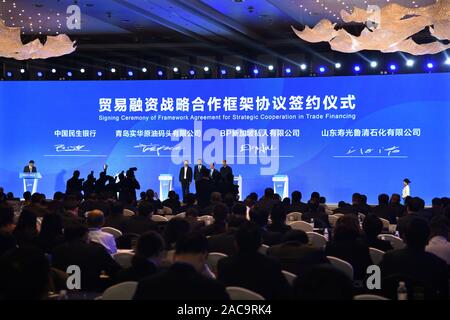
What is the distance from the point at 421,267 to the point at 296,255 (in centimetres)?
88

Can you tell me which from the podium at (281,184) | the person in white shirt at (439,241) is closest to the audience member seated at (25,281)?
the person in white shirt at (439,241)

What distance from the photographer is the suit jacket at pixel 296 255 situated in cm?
473

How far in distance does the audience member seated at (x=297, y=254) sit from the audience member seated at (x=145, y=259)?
38.9 inches

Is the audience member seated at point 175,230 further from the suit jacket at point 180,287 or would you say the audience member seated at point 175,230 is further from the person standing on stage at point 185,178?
the person standing on stage at point 185,178

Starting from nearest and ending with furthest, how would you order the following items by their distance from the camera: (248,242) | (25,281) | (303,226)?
(25,281), (248,242), (303,226)

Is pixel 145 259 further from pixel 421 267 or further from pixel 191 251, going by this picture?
pixel 421 267

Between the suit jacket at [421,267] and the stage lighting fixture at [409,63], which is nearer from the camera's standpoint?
the suit jacket at [421,267]

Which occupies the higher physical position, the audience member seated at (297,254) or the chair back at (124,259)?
the audience member seated at (297,254)

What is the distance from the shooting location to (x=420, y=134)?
16.9m

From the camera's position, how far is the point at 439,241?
18.4 ft

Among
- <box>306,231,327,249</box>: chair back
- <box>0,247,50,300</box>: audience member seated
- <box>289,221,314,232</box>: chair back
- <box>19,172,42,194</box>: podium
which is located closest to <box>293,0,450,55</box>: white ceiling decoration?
<box>289,221,314,232</box>: chair back

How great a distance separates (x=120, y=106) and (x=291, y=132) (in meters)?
4.82

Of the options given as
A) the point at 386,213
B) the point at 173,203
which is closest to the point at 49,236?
the point at 386,213

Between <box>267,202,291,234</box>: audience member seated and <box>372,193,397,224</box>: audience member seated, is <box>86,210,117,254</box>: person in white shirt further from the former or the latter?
<box>372,193,397,224</box>: audience member seated
